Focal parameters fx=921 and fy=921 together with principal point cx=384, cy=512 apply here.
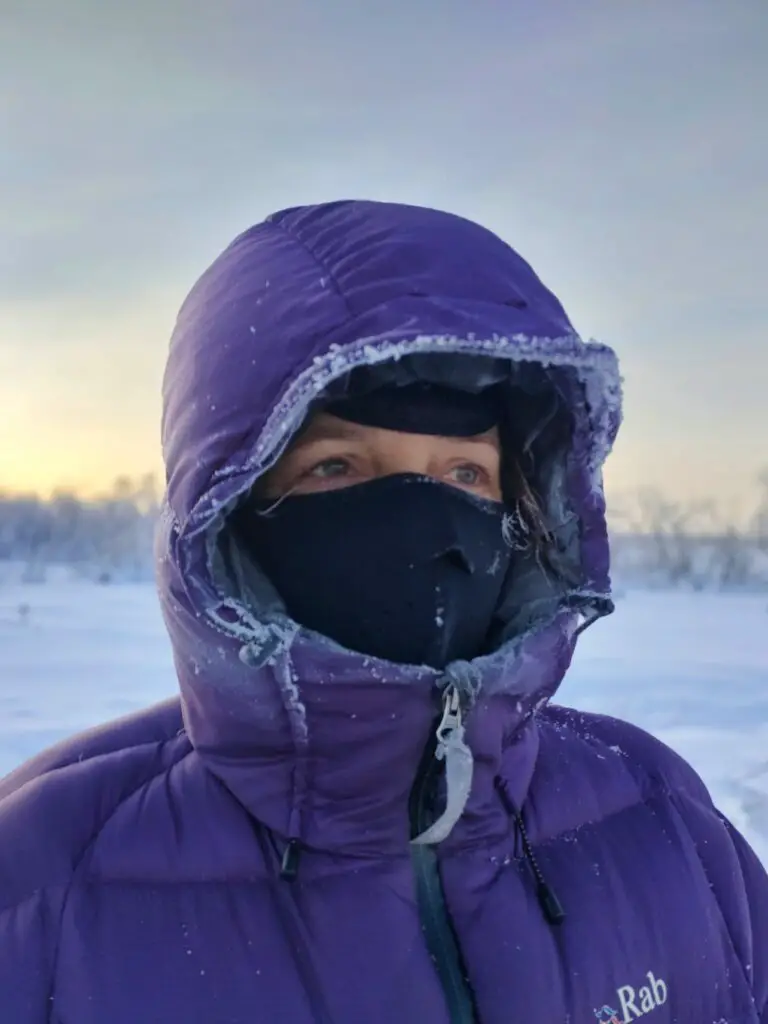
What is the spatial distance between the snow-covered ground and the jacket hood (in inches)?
97.5

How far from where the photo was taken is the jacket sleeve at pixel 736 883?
3.72 feet

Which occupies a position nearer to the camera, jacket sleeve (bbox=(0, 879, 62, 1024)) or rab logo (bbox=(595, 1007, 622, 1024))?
jacket sleeve (bbox=(0, 879, 62, 1024))

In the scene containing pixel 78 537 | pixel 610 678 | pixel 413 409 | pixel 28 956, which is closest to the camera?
pixel 28 956

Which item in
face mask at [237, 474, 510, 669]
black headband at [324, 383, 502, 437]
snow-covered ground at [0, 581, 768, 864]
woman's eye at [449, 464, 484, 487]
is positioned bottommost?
snow-covered ground at [0, 581, 768, 864]

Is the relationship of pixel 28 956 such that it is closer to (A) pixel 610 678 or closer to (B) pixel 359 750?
(B) pixel 359 750

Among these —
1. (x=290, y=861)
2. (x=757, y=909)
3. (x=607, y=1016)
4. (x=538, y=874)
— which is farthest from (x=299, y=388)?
(x=757, y=909)

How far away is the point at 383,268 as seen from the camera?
40.5 inches

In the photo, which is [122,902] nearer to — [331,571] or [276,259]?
[331,571]

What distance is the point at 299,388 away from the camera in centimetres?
96

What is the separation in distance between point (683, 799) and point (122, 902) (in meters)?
0.72

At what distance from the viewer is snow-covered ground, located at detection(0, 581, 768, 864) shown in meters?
3.92

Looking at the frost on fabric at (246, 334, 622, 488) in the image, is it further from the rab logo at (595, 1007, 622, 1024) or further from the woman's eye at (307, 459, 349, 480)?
the rab logo at (595, 1007, 622, 1024)

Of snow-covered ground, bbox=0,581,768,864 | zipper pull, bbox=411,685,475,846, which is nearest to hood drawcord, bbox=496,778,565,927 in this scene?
zipper pull, bbox=411,685,475,846

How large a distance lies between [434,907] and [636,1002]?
0.79ft
